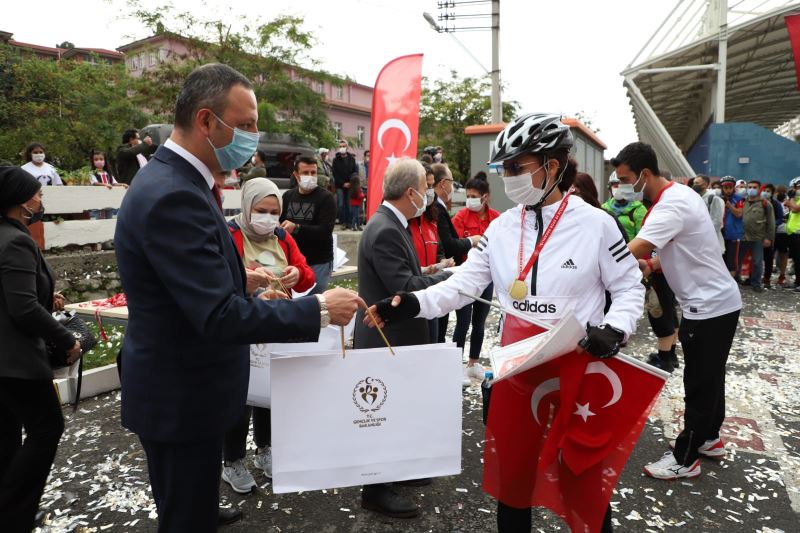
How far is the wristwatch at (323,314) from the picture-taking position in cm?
182

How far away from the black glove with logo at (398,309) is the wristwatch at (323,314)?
1.80 feet

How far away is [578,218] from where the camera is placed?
2217mm

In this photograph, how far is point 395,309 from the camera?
2.41 metres

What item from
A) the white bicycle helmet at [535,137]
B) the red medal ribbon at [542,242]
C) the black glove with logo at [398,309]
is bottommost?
the black glove with logo at [398,309]

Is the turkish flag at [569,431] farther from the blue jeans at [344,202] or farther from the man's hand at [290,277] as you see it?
Result: the blue jeans at [344,202]

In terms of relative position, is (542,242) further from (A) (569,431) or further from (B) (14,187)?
(B) (14,187)

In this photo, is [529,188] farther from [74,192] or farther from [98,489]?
[74,192]

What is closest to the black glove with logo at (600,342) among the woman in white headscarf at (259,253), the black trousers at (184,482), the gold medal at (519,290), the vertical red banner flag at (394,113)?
the gold medal at (519,290)

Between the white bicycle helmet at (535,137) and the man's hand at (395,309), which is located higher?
the white bicycle helmet at (535,137)

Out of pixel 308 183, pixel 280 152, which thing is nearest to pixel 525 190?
pixel 308 183

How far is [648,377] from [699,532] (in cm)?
170

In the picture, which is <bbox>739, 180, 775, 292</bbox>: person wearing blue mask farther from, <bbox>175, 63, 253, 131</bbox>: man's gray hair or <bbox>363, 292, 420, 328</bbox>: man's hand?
<bbox>175, 63, 253, 131</bbox>: man's gray hair

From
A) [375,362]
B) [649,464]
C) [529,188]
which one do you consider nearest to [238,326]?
[375,362]

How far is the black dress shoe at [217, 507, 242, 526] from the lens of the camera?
3039 millimetres
